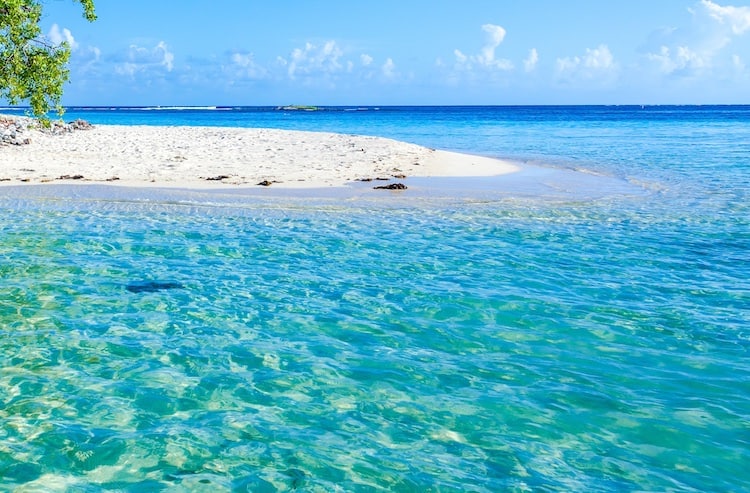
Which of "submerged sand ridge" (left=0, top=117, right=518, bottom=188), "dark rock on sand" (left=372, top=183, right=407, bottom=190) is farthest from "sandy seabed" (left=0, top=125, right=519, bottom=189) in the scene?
"dark rock on sand" (left=372, top=183, right=407, bottom=190)

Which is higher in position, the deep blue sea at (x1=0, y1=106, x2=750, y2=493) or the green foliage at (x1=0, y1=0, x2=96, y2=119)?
the green foliage at (x1=0, y1=0, x2=96, y2=119)

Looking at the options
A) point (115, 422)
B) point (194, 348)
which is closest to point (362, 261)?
point (194, 348)

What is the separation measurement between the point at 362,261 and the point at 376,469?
8.65 meters

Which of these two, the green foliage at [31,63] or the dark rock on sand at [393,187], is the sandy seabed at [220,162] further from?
the green foliage at [31,63]

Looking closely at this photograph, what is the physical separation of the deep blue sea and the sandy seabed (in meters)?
9.33

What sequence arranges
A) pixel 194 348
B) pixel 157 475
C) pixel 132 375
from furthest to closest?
pixel 194 348 < pixel 132 375 < pixel 157 475

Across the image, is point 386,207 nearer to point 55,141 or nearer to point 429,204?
point 429,204

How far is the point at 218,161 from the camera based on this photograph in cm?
3462

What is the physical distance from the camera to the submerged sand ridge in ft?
93.6

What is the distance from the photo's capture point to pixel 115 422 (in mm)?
7625

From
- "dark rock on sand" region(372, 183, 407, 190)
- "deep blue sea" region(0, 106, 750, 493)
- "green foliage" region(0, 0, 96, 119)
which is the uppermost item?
"green foliage" region(0, 0, 96, 119)

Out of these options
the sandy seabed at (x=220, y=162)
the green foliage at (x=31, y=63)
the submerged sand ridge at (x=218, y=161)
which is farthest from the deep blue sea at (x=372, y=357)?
the submerged sand ridge at (x=218, y=161)

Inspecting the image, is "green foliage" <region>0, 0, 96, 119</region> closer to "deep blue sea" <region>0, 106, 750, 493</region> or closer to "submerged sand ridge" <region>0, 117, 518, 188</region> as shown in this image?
"deep blue sea" <region>0, 106, 750, 493</region>

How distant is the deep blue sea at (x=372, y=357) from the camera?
22.5 feet
